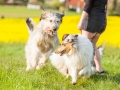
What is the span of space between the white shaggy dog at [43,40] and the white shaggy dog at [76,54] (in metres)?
0.88

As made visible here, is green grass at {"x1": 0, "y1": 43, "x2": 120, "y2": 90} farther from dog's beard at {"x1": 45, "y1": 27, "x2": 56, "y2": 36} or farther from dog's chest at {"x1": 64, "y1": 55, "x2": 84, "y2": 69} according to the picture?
dog's beard at {"x1": 45, "y1": 27, "x2": 56, "y2": 36}

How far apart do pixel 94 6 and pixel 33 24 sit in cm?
191

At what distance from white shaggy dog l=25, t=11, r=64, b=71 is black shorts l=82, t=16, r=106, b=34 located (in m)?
0.63

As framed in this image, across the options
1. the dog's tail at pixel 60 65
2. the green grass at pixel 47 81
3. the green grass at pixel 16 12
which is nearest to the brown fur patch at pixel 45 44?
the green grass at pixel 47 81

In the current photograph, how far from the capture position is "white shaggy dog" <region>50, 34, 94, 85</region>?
741 centimetres

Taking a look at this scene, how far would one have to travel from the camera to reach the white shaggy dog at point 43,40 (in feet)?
28.4

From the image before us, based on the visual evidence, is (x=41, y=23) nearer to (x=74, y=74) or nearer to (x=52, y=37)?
(x=52, y=37)

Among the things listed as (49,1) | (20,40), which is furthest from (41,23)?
(49,1)

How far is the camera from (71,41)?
24.1 feet

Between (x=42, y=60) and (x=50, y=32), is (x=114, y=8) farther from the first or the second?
(x=50, y=32)

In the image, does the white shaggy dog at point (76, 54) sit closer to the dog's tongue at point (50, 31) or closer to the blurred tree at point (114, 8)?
the dog's tongue at point (50, 31)

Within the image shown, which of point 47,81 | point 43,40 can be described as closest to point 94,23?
point 43,40

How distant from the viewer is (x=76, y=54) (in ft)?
24.8

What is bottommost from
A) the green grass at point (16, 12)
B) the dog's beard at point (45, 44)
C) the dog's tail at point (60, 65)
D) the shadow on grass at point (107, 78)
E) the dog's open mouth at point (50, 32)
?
the green grass at point (16, 12)
